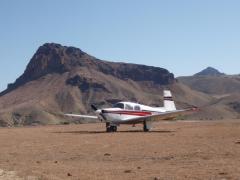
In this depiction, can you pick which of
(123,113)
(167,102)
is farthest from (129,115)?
(167,102)

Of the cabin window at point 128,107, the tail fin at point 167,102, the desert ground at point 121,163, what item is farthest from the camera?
the tail fin at point 167,102

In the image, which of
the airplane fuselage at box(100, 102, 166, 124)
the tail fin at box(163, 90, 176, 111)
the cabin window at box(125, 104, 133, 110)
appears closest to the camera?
the airplane fuselage at box(100, 102, 166, 124)

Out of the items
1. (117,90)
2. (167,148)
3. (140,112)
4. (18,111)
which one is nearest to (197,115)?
(117,90)

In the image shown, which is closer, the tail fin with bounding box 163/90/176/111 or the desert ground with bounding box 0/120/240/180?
the desert ground with bounding box 0/120/240/180

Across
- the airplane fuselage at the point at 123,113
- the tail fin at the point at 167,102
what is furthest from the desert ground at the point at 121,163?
the tail fin at the point at 167,102

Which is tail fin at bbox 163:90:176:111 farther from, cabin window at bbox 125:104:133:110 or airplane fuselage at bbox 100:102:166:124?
cabin window at bbox 125:104:133:110

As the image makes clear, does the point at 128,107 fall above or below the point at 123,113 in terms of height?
above

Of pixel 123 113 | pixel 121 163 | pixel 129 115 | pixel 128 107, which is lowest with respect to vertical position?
pixel 121 163

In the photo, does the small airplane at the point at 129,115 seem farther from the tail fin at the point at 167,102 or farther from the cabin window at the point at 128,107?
the tail fin at the point at 167,102

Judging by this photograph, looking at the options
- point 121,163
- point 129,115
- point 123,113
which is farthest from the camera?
point 129,115

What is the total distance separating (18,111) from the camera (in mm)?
153000

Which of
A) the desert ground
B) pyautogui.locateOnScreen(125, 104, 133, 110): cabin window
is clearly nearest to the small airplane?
pyautogui.locateOnScreen(125, 104, 133, 110): cabin window

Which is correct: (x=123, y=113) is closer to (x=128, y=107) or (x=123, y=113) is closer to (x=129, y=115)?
(x=129, y=115)

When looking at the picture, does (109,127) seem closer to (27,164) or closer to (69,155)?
(69,155)
